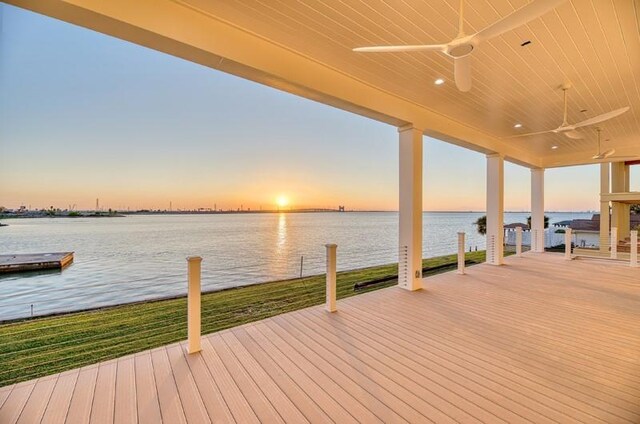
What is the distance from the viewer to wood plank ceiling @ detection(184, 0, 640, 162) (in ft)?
→ 7.75

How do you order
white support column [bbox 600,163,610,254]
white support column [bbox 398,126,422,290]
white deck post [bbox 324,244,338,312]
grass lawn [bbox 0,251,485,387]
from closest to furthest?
grass lawn [bbox 0,251,485,387] < white deck post [bbox 324,244,338,312] < white support column [bbox 398,126,422,290] < white support column [bbox 600,163,610,254]

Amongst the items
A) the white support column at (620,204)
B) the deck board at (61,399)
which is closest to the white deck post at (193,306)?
the deck board at (61,399)

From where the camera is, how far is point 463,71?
7.91 ft

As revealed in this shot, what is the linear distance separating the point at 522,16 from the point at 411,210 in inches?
128

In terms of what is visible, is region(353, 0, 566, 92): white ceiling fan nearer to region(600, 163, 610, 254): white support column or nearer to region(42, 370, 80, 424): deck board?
region(42, 370, 80, 424): deck board

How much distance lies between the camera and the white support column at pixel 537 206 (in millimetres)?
9031

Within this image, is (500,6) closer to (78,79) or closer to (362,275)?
(362,275)

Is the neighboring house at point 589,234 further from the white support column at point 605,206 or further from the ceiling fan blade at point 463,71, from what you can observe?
the ceiling fan blade at point 463,71

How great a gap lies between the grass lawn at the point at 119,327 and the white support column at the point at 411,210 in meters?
1.63

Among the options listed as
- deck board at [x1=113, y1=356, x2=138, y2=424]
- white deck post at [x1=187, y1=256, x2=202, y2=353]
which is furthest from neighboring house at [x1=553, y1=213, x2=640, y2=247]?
deck board at [x1=113, y1=356, x2=138, y2=424]

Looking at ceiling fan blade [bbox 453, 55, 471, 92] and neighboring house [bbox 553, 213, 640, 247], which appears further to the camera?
neighboring house [bbox 553, 213, 640, 247]

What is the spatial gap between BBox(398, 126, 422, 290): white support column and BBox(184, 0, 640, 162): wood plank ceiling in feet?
2.39

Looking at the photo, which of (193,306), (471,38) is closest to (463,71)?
(471,38)

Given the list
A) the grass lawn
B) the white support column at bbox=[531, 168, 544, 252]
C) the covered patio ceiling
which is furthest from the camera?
the white support column at bbox=[531, 168, 544, 252]
